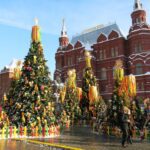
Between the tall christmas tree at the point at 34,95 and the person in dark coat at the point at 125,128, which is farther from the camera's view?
the tall christmas tree at the point at 34,95

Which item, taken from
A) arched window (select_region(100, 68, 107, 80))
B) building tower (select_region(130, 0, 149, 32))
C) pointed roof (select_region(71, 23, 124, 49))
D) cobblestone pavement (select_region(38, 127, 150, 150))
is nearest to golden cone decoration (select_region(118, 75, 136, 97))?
cobblestone pavement (select_region(38, 127, 150, 150))

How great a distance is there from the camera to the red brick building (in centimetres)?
4669

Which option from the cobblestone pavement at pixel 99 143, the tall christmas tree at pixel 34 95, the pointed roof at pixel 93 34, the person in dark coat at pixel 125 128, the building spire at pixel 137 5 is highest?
the building spire at pixel 137 5

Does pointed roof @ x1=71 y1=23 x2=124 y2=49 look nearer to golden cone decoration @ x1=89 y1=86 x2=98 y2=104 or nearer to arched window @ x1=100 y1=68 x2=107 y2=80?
arched window @ x1=100 y1=68 x2=107 y2=80

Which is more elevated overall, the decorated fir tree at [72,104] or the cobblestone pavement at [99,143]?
the decorated fir tree at [72,104]

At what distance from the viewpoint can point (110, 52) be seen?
53.0 metres

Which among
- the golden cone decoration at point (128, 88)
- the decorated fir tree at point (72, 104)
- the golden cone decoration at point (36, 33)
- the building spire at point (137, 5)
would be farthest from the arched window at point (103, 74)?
the golden cone decoration at point (36, 33)

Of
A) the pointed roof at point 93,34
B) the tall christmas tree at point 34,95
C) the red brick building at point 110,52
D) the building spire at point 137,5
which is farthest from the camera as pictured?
Answer: the pointed roof at point 93,34

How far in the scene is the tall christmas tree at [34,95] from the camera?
17.8m

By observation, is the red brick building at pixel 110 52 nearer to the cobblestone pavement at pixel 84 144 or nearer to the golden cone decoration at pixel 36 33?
the golden cone decoration at pixel 36 33

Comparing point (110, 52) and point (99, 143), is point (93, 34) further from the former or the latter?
point (99, 143)

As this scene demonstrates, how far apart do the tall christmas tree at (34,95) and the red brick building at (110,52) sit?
1155 inches

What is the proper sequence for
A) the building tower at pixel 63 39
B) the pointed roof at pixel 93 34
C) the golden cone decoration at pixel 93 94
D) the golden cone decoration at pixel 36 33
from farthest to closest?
1. the building tower at pixel 63 39
2. the pointed roof at pixel 93 34
3. the golden cone decoration at pixel 93 94
4. the golden cone decoration at pixel 36 33

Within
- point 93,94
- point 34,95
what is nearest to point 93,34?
point 93,94
